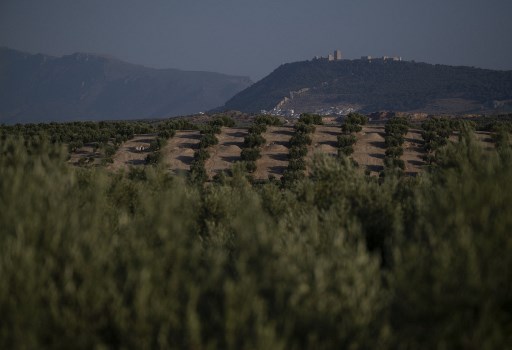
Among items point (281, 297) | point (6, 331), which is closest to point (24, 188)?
point (6, 331)

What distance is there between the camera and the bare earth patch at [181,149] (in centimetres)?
3350

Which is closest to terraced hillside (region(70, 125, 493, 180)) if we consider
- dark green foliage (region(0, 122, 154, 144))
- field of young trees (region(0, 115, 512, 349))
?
dark green foliage (region(0, 122, 154, 144))

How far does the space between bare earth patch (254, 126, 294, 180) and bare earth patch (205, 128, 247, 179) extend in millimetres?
2040

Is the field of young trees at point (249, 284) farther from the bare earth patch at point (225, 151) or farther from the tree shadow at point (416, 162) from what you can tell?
the tree shadow at point (416, 162)

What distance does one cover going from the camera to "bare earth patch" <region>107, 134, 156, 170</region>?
33781 mm

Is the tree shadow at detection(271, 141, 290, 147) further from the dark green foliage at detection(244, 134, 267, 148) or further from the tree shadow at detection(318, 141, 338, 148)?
the tree shadow at detection(318, 141, 338, 148)

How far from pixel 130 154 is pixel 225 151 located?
7.62 m

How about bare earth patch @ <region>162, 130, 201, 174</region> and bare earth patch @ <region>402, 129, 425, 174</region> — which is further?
bare earth patch @ <region>162, 130, 201, 174</region>

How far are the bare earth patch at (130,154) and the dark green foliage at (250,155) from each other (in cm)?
770

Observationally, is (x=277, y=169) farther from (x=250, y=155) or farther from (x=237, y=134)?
(x=237, y=134)

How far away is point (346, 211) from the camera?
391 inches

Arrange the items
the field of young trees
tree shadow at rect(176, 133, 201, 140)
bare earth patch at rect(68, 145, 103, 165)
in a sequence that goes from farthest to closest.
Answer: tree shadow at rect(176, 133, 201, 140), bare earth patch at rect(68, 145, 103, 165), the field of young trees

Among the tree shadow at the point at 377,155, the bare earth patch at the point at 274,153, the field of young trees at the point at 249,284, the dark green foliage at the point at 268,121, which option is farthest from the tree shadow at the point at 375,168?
the field of young trees at the point at 249,284

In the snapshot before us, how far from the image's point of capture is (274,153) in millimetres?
35656
